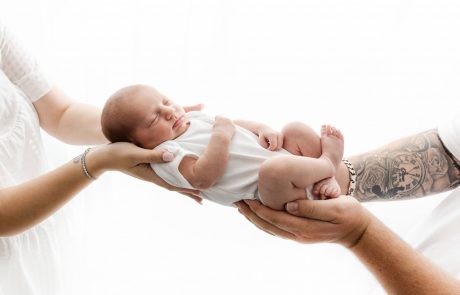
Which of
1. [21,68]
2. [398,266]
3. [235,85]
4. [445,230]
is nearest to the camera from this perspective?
[398,266]

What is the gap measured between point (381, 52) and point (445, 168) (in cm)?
56

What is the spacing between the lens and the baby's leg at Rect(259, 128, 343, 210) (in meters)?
1.06

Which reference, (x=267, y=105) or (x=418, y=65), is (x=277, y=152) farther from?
(x=418, y=65)

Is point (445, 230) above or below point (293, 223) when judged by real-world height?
below

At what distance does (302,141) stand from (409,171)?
0.40m

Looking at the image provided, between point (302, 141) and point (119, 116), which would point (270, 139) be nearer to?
point (302, 141)

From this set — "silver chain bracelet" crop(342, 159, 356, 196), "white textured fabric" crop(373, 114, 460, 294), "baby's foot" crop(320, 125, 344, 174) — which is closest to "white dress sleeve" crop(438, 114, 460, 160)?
"white textured fabric" crop(373, 114, 460, 294)

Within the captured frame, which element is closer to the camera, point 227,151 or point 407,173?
point 227,151

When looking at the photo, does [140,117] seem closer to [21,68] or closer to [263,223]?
[263,223]

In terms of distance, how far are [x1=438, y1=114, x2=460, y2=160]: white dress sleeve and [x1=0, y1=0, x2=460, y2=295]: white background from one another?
364mm

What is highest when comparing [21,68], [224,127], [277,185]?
[21,68]

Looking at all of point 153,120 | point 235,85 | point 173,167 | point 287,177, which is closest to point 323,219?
point 287,177

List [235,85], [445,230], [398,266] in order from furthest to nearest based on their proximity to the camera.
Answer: [235,85]
[445,230]
[398,266]

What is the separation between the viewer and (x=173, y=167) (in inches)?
43.3
